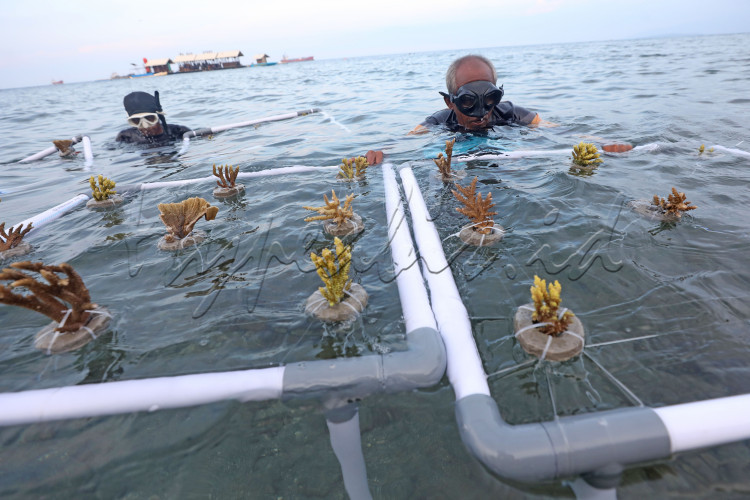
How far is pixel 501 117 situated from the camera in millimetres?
7422

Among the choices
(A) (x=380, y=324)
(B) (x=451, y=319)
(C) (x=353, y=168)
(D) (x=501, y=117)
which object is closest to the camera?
(B) (x=451, y=319)

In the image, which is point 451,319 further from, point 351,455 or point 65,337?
point 65,337

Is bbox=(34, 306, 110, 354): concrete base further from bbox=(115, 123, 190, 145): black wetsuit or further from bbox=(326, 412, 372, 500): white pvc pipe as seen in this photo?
bbox=(115, 123, 190, 145): black wetsuit

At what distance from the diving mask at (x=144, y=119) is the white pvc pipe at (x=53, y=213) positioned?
411cm

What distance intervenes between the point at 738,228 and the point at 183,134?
11777 mm

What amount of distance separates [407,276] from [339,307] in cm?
62

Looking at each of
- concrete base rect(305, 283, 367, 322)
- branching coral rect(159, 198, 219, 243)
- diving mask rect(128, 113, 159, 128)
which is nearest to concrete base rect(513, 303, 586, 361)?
concrete base rect(305, 283, 367, 322)

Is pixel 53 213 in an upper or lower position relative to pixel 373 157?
lower

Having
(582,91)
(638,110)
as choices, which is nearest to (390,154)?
(638,110)

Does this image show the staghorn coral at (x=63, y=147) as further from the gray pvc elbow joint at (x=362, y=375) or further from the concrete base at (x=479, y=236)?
the gray pvc elbow joint at (x=362, y=375)

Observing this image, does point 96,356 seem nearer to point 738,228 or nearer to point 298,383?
point 298,383

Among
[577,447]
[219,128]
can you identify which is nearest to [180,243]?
[577,447]

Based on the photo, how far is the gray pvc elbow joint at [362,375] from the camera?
204 cm

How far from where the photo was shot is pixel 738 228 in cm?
372
